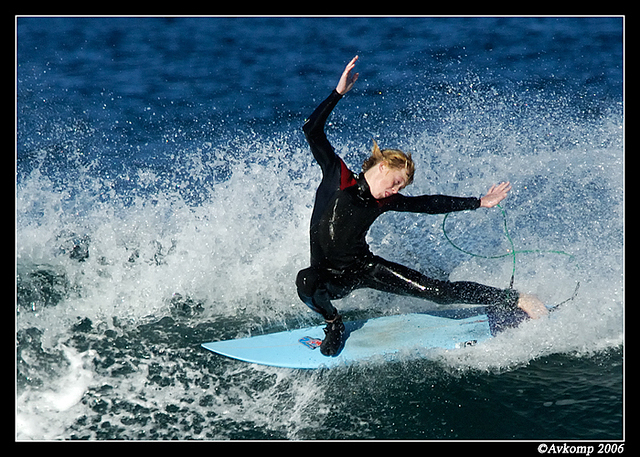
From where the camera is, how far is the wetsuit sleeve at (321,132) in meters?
5.29

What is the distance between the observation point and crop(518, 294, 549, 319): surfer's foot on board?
588 cm

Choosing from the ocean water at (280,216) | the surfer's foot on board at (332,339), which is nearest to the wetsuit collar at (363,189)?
the surfer's foot on board at (332,339)

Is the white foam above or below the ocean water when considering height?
below

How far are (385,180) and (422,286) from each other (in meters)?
1.14

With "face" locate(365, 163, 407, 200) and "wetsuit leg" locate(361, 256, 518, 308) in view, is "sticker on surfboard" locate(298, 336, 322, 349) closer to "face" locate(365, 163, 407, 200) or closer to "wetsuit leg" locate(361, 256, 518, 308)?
"wetsuit leg" locate(361, 256, 518, 308)

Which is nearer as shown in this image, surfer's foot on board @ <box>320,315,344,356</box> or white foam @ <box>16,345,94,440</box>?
white foam @ <box>16,345,94,440</box>

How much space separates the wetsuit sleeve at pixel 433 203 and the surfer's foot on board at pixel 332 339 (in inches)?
53.9

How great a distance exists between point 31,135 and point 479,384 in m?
7.92

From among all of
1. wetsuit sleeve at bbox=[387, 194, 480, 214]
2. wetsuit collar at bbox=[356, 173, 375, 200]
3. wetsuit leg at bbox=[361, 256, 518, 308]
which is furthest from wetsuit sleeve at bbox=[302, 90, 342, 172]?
wetsuit leg at bbox=[361, 256, 518, 308]

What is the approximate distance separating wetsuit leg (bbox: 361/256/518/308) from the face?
76 centimetres

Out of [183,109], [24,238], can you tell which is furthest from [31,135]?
[24,238]

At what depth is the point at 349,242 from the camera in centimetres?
557

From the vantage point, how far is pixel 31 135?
33.7 ft

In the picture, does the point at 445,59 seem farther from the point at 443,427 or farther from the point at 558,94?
the point at 443,427
